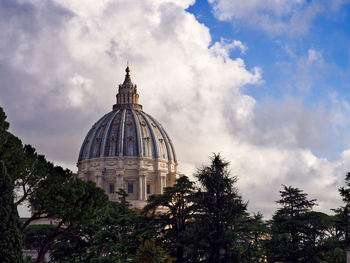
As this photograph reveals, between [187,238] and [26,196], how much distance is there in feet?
42.6

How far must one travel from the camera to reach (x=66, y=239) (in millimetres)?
47844

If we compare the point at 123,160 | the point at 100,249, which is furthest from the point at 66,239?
the point at 123,160

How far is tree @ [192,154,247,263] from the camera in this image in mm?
34062

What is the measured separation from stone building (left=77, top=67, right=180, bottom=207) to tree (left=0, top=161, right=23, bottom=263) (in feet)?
271

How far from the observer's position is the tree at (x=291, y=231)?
123 ft

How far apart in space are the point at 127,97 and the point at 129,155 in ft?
54.8

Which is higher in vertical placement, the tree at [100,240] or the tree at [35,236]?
the tree at [35,236]

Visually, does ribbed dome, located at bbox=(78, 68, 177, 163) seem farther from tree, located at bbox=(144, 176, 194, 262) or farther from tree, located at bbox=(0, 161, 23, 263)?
tree, located at bbox=(0, 161, 23, 263)

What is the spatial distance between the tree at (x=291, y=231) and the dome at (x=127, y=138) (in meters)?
72.4

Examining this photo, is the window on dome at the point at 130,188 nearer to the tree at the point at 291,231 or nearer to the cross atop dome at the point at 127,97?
the cross atop dome at the point at 127,97

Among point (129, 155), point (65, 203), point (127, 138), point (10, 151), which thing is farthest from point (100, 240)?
point (127, 138)

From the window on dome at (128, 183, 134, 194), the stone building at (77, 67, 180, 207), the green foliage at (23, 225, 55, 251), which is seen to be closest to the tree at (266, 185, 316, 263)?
the green foliage at (23, 225, 55, 251)

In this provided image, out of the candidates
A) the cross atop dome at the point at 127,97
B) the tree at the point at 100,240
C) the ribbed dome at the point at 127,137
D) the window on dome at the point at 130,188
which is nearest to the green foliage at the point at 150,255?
the tree at the point at 100,240

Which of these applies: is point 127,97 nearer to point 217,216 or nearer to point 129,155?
point 129,155
